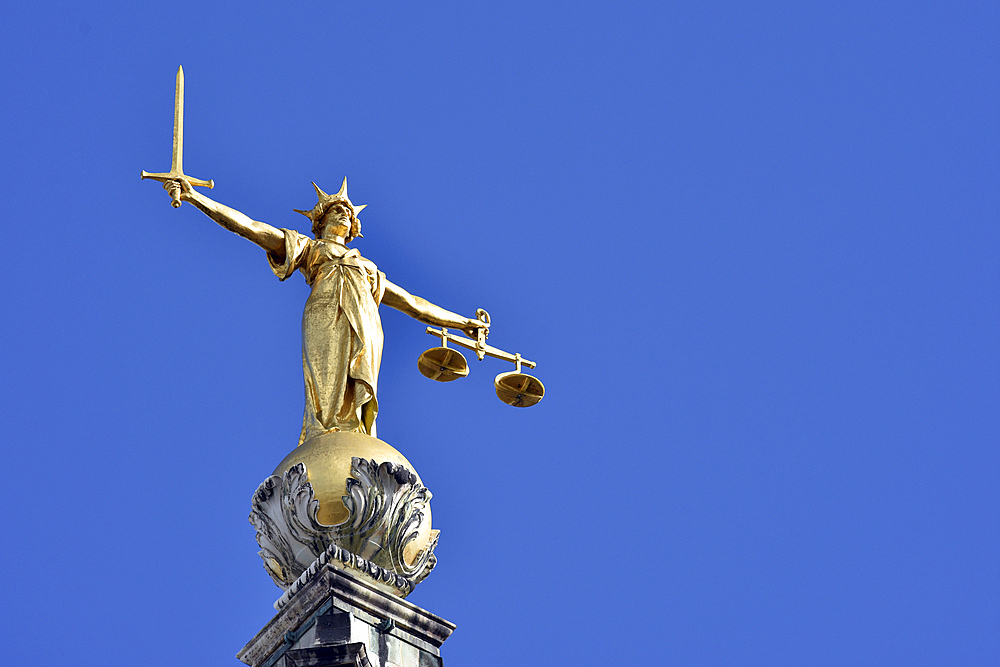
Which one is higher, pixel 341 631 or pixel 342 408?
pixel 342 408

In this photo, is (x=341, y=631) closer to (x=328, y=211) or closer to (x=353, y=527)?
(x=353, y=527)

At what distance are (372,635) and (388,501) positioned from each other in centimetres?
147

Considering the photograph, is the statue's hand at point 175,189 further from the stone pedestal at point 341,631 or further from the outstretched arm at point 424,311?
the stone pedestal at point 341,631

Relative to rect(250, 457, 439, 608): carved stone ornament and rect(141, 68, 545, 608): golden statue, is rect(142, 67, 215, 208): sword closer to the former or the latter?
rect(141, 68, 545, 608): golden statue

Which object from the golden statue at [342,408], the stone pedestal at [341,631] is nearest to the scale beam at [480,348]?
the golden statue at [342,408]

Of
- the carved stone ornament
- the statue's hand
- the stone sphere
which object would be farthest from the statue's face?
the carved stone ornament

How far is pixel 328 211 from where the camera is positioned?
2228cm

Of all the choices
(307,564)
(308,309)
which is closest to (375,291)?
(308,309)

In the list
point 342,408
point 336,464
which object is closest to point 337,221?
point 342,408

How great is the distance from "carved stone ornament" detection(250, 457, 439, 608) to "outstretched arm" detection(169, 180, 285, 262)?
3134 mm

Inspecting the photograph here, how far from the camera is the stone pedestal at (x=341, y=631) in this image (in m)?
18.2

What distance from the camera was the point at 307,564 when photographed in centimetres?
1916

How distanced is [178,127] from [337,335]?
9.45ft

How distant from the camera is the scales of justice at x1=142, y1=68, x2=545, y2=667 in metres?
18.7
